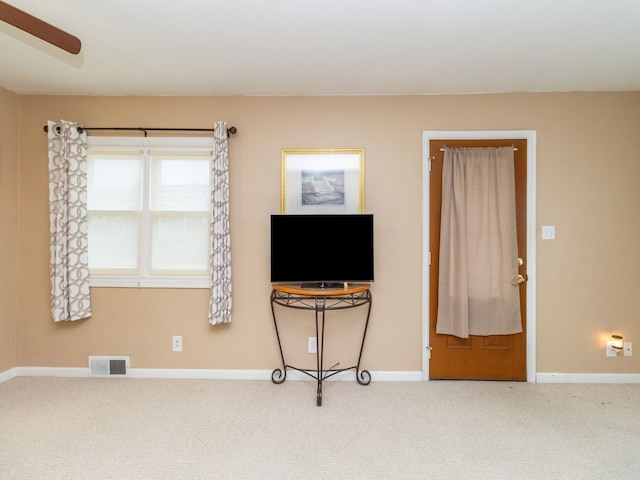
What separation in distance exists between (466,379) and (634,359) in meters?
1.44

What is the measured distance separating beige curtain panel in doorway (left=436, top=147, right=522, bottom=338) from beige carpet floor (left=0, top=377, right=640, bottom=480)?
59 centimetres

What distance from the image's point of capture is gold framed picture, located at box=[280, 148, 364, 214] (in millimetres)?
2684

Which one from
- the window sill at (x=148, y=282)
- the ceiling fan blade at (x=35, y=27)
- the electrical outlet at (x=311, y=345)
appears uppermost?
the ceiling fan blade at (x=35, y=27)

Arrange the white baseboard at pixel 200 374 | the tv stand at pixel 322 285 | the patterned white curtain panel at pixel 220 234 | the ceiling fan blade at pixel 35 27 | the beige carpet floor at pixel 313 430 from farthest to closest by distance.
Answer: the white baseboard at pixel 200 374 → the patterned white curtain panel at pixel 220 234 → the tv stand at pixel 322 285 → the beige carpet floor at pixel 313 430 → the ceiling fan blade at pixel 35 27

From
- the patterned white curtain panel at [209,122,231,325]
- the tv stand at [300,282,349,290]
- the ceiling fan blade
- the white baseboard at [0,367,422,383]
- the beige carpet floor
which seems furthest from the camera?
the white baseboard at [0,367,422,383]

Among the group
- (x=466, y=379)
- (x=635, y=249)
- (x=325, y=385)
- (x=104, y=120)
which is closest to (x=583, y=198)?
(x=635, y=249)

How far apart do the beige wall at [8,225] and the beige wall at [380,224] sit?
0.18 feet

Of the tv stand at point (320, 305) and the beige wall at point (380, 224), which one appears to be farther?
the beige wall at point (380, 224)

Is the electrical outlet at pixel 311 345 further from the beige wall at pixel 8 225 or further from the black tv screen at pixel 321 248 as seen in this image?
the beige wall at pixel 8 225

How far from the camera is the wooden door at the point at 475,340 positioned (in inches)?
105

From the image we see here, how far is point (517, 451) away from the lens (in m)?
1.83

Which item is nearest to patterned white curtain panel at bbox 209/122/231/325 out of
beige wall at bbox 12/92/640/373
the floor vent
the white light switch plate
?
beige wall at bbox 12/92/640/373

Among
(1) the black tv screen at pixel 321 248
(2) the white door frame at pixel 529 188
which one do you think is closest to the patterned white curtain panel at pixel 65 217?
(1) the black tv screen at pixel 321 248

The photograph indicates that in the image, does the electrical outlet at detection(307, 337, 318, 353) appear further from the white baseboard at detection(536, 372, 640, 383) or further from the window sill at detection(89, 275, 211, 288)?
the white baseboard at detection(536, 372, 640, 383)
